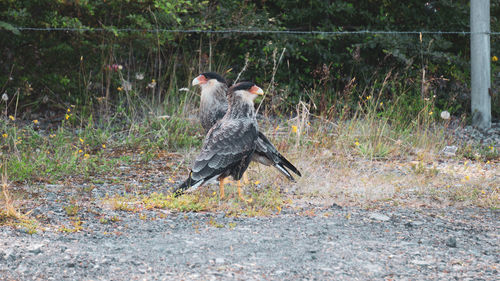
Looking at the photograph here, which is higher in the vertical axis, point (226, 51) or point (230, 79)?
point (226, 51)

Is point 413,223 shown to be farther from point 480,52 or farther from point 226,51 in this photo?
point 226,51

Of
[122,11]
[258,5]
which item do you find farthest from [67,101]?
[258,5]

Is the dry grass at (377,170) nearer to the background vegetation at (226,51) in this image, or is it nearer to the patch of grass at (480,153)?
the patch of grass at (480,153)

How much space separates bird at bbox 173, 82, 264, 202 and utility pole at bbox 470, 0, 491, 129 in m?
4.39

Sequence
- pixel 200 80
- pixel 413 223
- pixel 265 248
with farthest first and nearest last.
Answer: pixel 200 80
pixel 413 223
pixel 265 248

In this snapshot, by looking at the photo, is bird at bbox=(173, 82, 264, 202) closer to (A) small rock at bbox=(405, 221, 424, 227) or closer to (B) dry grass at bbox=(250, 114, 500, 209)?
(B) dry grass at bbox=(250, 114, 500, 209)

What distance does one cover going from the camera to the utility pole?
7945 millimetres

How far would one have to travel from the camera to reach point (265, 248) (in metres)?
3.60

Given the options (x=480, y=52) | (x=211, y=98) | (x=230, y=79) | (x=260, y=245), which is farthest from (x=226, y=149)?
(x=480, y=52)

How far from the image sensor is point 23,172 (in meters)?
5.29

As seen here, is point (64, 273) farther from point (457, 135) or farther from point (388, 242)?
point (457, 135)

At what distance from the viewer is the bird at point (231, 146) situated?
4.50 meters

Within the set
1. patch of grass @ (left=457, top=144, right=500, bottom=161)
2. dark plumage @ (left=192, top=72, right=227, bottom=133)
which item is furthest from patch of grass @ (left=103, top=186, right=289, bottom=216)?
patch of grass @ (left=457, top=144, right=500, bottom=161)

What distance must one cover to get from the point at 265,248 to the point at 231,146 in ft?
3.86
